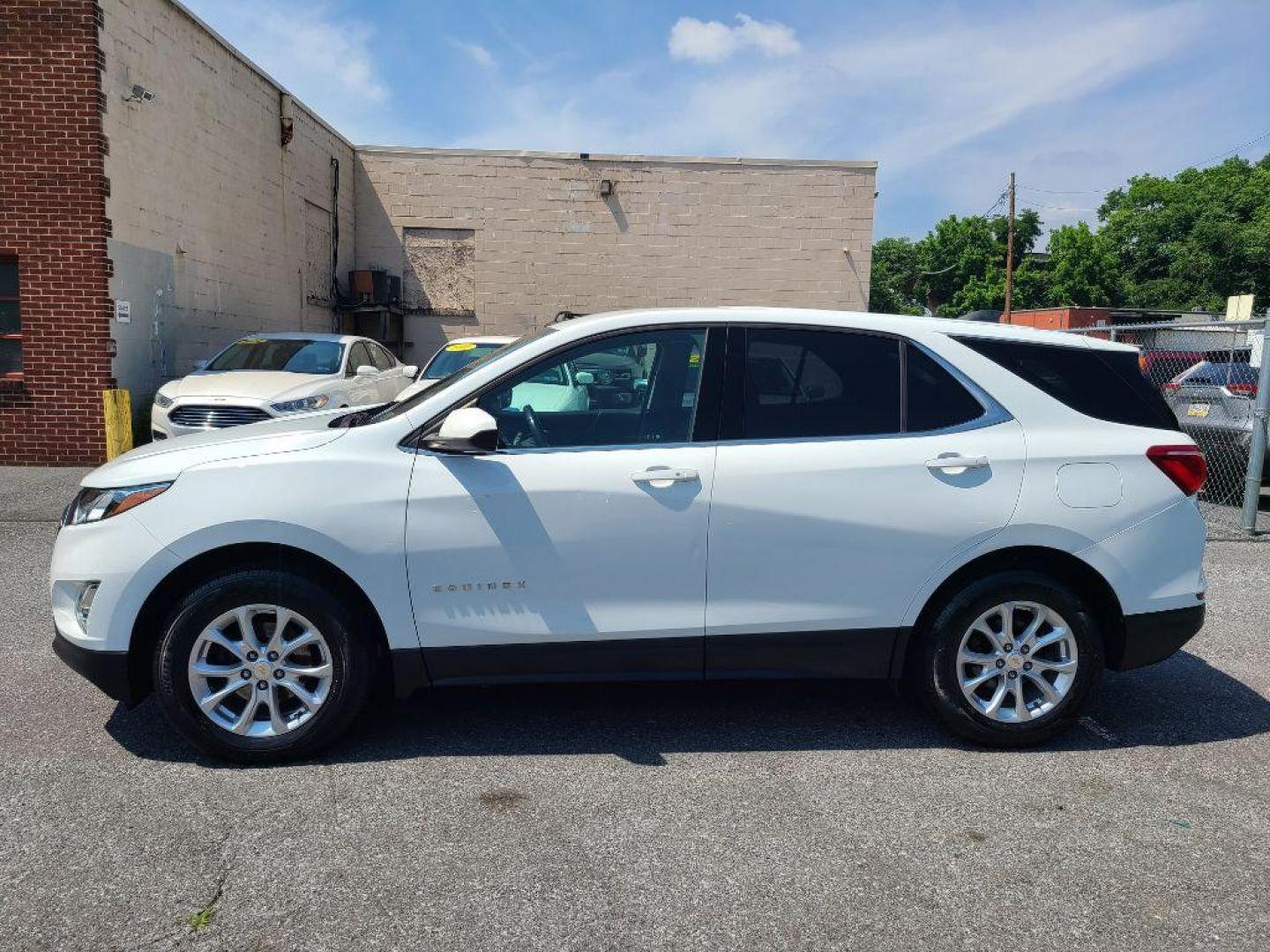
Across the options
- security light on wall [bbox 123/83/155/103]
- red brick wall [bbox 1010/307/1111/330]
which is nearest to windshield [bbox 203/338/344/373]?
security light on wall [bbox 123/83/155/103]

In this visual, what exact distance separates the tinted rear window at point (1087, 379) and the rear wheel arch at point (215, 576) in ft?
8.77

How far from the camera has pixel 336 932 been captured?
2693mm

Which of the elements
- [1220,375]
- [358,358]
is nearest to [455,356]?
[358,358]

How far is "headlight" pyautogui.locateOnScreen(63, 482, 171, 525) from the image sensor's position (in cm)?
366

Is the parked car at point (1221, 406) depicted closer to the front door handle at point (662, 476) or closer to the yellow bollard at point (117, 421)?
the front door handle at point (662, 476)

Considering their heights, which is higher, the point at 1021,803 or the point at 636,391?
the point at 636,391

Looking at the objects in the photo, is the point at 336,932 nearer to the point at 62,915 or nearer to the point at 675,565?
the point at 62,915

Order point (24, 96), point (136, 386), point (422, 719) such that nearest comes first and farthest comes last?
point (422, 719)
point (24, 96)
point (136, 386)

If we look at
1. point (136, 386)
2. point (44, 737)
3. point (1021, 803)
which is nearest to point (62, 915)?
point (44, 737)

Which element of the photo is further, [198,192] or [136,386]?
[198,192]

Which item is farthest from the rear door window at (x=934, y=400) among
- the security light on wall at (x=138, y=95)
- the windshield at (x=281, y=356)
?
the security light on wall at (x=138, y=95)

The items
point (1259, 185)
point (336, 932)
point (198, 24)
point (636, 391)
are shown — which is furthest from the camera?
point (1259, 185)

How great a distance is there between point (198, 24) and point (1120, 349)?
14.1 meters

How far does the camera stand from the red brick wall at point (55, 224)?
11.1m
